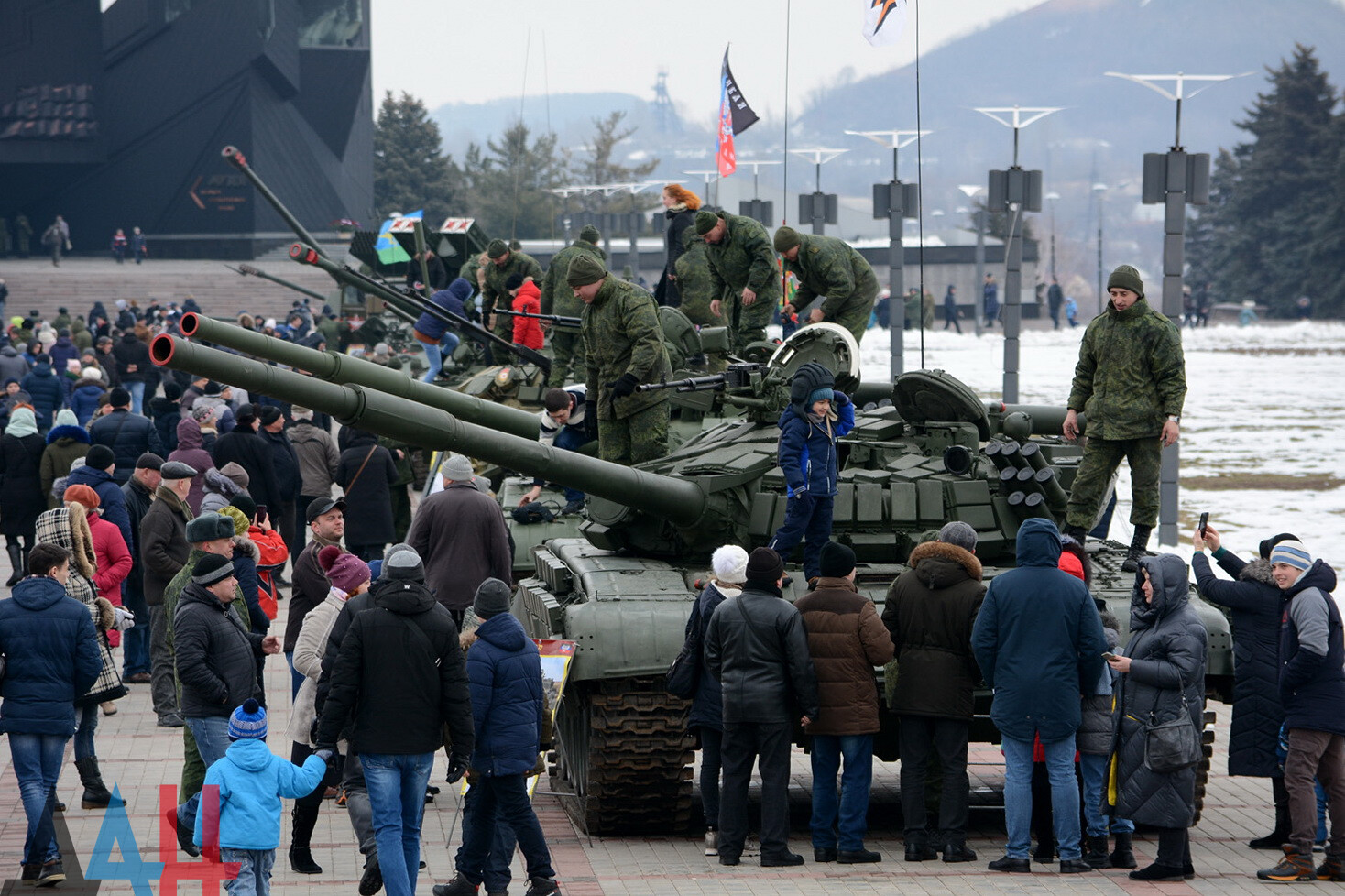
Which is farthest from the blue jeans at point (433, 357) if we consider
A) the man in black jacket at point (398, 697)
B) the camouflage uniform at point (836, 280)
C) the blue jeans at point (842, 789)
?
the man in black jacket at point (398, 697)

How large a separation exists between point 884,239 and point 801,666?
67.4 m

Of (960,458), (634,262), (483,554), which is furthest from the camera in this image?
(634,262)

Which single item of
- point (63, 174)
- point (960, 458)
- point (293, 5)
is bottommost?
point (960, 458)

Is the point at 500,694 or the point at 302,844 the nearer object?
the point at 500,694

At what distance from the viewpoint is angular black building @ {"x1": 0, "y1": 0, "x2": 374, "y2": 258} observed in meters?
70.9

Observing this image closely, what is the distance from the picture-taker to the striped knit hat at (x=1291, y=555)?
9.18 m

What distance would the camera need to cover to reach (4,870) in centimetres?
901

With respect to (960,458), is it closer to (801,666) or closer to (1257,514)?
(801,666)

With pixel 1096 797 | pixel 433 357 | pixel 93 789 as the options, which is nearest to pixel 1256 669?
pixel 1096 797

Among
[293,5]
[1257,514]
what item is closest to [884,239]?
[293,5]

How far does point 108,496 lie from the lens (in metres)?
13.2

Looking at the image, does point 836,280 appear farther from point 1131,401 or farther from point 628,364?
point 1131,401

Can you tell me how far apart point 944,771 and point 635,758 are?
5.36 ft

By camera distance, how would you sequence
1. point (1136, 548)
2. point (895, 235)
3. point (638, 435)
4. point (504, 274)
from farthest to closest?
point (895, 235) → point (504, 274) → point (638, 435) → point (1136, 548)
